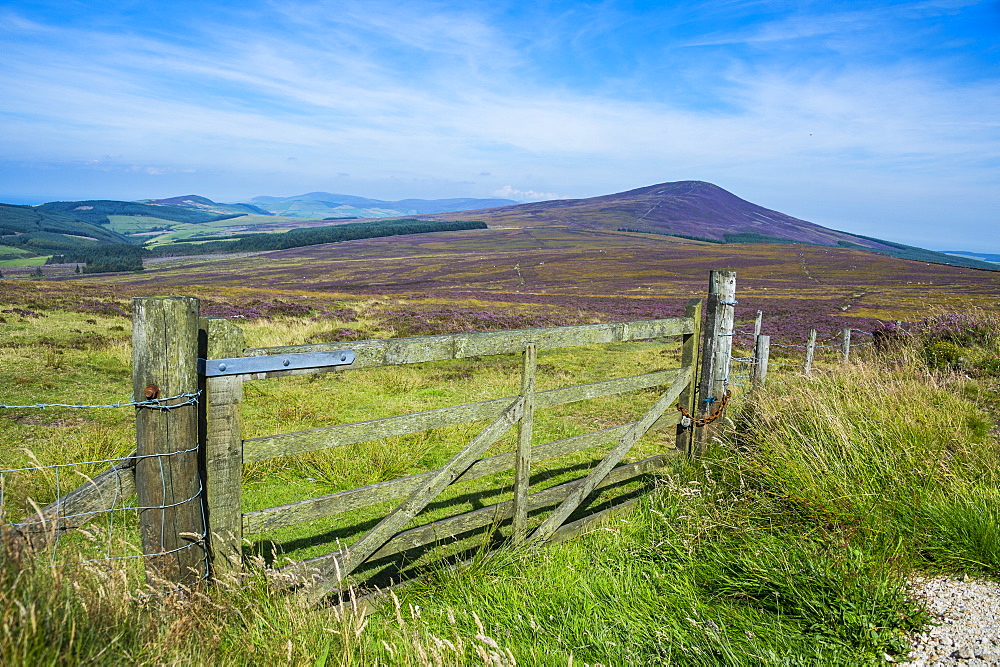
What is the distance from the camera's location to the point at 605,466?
519cm

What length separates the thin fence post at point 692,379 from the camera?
5.90 meters

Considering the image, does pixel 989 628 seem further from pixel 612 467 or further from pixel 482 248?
pixel 482 248

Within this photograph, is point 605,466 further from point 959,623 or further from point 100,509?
point 100,509

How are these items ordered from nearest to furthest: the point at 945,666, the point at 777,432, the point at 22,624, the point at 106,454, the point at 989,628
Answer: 1. the point at 22,624
2. the point at 945,666
3. the point at 989,628
4. the point at 777,432
5. the point at 106,454

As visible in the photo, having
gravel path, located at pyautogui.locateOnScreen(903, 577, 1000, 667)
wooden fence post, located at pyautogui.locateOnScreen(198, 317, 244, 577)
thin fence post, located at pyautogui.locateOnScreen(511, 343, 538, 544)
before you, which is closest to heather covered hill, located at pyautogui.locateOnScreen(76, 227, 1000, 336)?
gravel path, located at pyautogui.locateOnScreen(903, 577, 1000, 667)

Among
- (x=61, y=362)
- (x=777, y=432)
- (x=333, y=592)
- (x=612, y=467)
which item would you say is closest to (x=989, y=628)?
(x=777, y=432)

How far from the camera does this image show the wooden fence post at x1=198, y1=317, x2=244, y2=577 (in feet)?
10.1

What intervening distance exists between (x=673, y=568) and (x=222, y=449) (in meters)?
3.14

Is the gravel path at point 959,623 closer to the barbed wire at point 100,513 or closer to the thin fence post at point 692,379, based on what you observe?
the thin fence post at point 692,379

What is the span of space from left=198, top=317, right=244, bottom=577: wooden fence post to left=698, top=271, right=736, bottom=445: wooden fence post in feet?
14.9

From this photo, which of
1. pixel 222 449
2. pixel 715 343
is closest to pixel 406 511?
pixel 222 449

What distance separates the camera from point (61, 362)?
1188 cm

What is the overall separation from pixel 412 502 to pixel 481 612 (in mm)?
829

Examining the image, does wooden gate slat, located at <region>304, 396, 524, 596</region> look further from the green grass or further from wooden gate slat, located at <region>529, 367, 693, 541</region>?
wooden gate slat, located at <region>529, 367, 693, 541</region>
